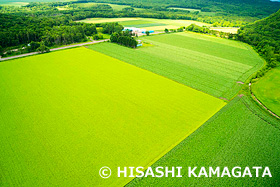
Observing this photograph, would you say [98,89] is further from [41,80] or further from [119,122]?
[41,80]

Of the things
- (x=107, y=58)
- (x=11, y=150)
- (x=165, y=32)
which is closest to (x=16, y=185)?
(x=11, y=150)

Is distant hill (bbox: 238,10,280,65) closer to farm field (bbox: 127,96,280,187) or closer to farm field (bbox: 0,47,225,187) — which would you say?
farm field (bbox: 127,96,280,187)

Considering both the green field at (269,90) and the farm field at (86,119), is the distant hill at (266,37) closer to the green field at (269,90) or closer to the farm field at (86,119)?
the green field at (269,90)

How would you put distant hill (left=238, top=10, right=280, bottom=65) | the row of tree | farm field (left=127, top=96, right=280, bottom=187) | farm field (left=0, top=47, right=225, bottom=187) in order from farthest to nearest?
1. the row of tree
2. distant hill (left=238, top=10, right=280, bottom=65)
3. farm field (left=0, top=47, right=225, bottom=187)
4. farm field (left=127, top=96, right=280, bottom=187)
